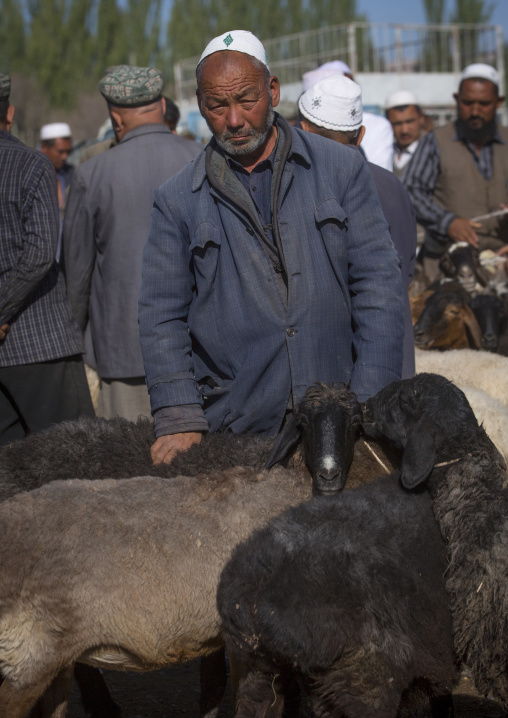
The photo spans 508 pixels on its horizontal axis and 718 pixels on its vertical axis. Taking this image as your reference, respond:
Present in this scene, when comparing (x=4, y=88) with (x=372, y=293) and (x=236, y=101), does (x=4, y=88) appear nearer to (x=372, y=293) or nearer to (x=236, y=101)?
(x=236, y=101)

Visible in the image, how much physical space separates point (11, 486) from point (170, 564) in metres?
0.90

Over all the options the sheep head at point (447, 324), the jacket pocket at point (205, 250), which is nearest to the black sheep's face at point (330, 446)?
the jacket pocket at point (205, 250)

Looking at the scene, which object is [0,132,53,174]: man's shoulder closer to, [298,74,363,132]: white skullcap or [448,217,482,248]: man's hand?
[298,74,363,132]: white skullcap

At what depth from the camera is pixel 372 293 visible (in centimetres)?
346

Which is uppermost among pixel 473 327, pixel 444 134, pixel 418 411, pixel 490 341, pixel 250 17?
pixel 250 17

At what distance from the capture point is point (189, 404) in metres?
3.55

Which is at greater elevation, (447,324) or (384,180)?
(384,180)

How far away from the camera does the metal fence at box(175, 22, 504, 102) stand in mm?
27375

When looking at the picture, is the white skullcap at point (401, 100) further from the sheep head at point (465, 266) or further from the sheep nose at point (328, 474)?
the sheep nose at point (328, 474)

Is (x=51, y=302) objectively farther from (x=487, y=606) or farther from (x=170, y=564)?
(x=487, y=606)

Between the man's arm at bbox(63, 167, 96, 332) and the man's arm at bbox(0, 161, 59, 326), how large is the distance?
0.68m

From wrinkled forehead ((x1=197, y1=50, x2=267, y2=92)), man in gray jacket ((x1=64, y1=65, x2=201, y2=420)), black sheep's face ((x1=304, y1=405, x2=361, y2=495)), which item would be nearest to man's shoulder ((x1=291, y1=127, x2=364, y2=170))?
wrinkled forehead ((x1=197, y1=50, x2=267, y2=92))

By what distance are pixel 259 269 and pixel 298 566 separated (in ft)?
4.13

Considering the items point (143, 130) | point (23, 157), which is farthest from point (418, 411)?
point (143, 130)
